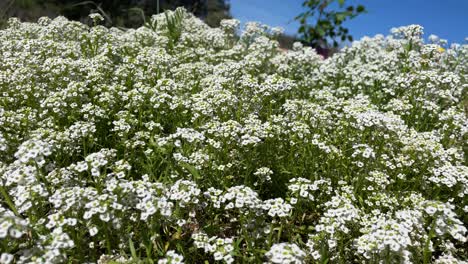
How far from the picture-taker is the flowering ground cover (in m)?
→ 3.40

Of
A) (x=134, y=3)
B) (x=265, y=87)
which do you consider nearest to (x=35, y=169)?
(x=265, y=87)

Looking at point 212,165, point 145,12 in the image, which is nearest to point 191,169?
point 212,165

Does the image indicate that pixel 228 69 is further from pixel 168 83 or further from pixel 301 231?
pixel 301 231

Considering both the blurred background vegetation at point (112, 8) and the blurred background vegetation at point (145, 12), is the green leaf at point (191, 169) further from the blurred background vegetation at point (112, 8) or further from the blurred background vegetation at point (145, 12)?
the blurred background vegetation at point (112, 8)

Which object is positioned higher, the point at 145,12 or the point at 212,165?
the point at 145,12

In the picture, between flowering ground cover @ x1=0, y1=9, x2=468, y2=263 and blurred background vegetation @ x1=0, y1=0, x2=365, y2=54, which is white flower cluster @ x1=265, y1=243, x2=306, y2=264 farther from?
blurred background vegetation @ x1=0, y1=0, x2=365, y2=54

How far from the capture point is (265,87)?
5.43m

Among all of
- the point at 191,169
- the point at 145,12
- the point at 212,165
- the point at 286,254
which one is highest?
the point at 145,12

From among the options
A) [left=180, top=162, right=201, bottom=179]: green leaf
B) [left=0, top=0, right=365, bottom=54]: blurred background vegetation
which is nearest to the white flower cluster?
[left=180, top=162, right=201, bottom=179]: green leaf

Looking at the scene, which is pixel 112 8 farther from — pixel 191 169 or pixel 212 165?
pixel 191 169

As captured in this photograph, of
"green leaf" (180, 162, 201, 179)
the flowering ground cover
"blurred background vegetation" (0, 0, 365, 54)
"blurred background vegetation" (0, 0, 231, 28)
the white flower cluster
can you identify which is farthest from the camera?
"blurred background vegetation" (0, 0, 231, 28)

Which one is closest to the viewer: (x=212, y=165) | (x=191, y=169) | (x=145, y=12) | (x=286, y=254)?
(x=286, y=254)

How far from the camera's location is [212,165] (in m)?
4.52

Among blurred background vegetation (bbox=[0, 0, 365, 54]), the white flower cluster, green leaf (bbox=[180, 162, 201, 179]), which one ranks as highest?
blurred background vegetation (bbox=[0, 0, 365, 54])
